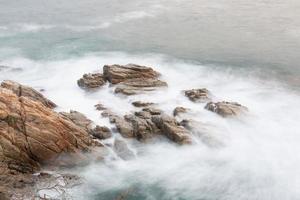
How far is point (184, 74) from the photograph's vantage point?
31.9 meters

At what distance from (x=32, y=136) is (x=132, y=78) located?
31.4 ft

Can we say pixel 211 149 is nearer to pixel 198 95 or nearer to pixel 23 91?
pixel 198 95

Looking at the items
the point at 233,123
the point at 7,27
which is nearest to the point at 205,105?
the point at 233,123

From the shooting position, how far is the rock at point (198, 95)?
27.5 m

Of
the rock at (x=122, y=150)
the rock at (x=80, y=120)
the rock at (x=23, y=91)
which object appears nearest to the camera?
the rock at (x=122, y=150)

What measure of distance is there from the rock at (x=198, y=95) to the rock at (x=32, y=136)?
7368 millimetres

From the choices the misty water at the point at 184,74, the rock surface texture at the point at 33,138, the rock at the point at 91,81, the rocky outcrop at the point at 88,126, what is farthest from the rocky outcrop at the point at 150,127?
the rock at the point at 91,81

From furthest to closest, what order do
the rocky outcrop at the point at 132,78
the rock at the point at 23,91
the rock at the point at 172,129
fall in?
the rocky outcrop at the point at 132,78 → the rock at the point at 23,91 → the rock at the point at 172,129

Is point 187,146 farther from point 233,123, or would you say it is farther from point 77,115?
point 77,115

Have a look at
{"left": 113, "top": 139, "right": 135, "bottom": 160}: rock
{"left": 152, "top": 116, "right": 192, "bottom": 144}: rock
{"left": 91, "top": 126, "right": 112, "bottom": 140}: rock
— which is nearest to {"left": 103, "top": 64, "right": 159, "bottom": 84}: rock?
{"left": 152, "top": 116, "right": 192, "bottom": 144}: rock

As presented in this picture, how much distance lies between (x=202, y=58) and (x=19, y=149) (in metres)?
17.1

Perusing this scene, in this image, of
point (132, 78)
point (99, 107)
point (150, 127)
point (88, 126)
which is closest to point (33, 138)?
point (88, 126)

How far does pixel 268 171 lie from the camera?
859 inches

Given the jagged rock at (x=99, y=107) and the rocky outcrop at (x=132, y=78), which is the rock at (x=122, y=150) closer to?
the jagged rock at (x=99, y=107)
